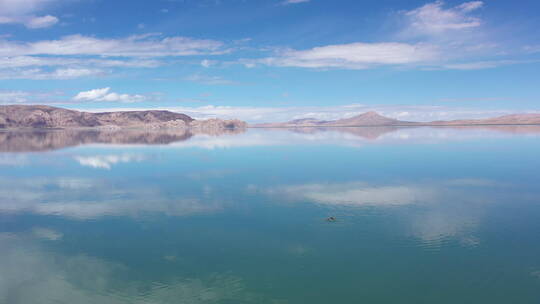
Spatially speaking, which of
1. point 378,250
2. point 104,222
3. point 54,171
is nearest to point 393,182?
point 378,250

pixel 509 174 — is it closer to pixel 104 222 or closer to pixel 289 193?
pixel 289 193

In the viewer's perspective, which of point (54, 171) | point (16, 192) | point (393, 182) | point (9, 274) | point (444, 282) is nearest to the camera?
point (444, 282)

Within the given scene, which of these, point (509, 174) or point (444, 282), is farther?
point (509, 174)

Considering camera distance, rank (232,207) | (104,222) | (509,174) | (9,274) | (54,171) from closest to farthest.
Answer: (9,274) < (104,222) < (232,207) < (509,174) < (54,171)

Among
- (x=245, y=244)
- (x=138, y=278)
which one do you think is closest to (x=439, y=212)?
(x=245, y=244)

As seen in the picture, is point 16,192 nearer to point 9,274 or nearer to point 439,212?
point 9,274

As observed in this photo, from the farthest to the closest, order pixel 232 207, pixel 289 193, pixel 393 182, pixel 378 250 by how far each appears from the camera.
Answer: pixel 393 182
pixel 289 193
pixel 232 207
pixel 378 250
